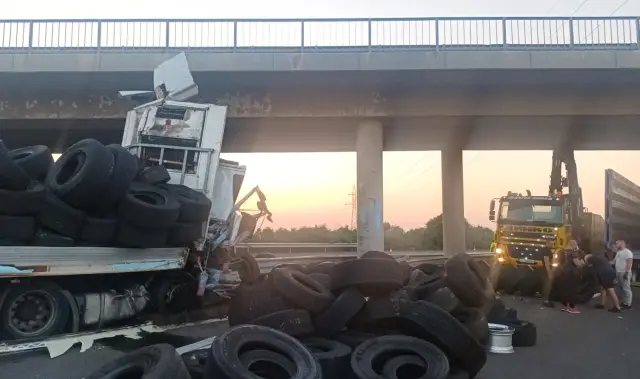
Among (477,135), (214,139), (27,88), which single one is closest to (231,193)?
(214,139)

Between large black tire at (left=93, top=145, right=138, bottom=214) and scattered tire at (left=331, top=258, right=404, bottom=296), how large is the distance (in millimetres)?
2943

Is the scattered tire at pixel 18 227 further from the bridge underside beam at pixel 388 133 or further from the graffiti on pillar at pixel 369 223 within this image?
the graffiti on pillar at pixel 369 223

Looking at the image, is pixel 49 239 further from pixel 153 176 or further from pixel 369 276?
pixel 369 276

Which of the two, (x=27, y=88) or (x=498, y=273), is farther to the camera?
(x=27, y=88)

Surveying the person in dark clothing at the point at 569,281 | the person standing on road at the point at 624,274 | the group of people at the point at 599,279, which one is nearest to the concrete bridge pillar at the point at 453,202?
the group of people at the point at 599,279

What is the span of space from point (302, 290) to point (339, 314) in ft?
1.87

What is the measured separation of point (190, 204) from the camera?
845 centimetres

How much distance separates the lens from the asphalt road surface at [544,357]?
5.90 metres

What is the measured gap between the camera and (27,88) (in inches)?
696

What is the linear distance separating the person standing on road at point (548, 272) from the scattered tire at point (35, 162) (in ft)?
37.8

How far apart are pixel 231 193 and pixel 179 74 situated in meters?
3.76

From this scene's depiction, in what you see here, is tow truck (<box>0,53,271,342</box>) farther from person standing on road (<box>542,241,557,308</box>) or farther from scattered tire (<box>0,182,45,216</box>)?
person standing on road (<box>542,241,557,308</box>)

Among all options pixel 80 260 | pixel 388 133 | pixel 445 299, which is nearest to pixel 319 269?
pixel 445 299

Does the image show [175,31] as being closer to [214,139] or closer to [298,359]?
[214,139]
